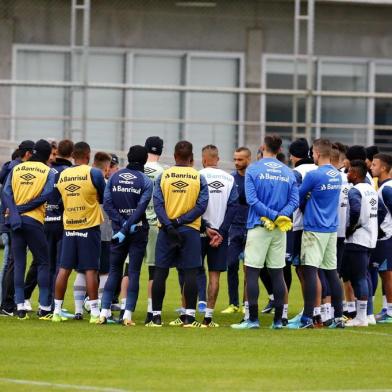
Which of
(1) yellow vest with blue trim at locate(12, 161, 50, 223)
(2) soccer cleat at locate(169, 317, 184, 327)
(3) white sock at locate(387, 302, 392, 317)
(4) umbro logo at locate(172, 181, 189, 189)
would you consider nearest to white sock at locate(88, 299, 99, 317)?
(2) soccer cleat at locate(169, 317, 184, 327)

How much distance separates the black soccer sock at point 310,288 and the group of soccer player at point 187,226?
1cm

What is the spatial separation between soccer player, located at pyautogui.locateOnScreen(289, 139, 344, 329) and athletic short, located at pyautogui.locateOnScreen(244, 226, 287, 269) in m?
0.37

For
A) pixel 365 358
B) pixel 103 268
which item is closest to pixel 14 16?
pixel 103 268

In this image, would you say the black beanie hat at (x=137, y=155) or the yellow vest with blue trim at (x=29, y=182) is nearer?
the black beanie hat at (x=137, y=155)

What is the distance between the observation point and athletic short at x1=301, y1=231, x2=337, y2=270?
15656mm

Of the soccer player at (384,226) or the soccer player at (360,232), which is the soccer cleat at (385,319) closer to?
the soccer player at (384,226)

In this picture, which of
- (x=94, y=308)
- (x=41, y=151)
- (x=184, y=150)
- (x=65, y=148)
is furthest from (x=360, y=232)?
(x=41, y=151)

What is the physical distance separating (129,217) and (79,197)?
627 millimetres

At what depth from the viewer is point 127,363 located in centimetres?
1255

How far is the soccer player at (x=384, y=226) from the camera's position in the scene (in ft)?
55.8

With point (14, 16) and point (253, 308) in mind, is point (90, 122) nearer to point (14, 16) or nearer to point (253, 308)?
point (14, 16)

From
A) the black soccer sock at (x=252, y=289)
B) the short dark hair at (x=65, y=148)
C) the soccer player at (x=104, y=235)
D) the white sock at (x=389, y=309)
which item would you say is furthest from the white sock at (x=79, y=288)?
the white sock at (x=389, y=309)

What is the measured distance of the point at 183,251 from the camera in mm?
15570

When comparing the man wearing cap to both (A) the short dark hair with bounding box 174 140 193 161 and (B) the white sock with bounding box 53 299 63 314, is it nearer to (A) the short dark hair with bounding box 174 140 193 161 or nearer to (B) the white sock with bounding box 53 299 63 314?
(A) the short dark hair with bounding box 174 140 193 161
